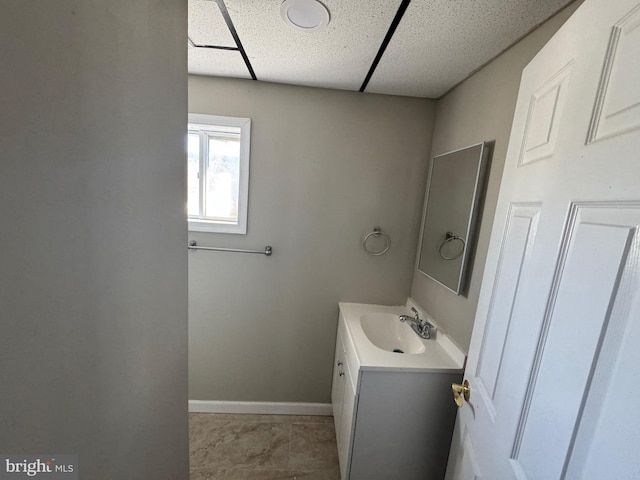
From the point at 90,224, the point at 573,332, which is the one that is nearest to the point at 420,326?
the point at 573,332

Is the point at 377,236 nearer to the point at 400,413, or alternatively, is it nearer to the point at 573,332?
the point at 400,413

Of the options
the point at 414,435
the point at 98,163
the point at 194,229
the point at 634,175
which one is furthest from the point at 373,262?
the point at 98,163

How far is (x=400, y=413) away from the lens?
125cm

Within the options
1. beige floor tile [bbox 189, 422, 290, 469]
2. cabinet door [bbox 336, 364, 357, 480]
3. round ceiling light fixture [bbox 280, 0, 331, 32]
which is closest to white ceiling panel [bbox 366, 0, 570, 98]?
round ceiling light fixture [bbox 280, 0, 331, 32]

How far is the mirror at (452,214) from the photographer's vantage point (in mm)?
1273

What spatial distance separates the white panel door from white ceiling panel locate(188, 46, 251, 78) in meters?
1.39

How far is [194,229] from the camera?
1.82m

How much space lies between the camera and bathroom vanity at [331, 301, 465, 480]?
4.02ft

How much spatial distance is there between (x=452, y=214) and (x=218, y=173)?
1.59 metres

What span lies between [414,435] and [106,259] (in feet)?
4.91

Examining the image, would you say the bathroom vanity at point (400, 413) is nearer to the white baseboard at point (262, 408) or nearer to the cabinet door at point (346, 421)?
the cabinet door at point (346, 421)

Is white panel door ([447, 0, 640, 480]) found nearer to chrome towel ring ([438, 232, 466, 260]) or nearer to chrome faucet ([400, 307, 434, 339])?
chrome towel ring ([438, 232, 466, 260])

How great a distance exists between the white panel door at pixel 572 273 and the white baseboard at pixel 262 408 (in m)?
1.48

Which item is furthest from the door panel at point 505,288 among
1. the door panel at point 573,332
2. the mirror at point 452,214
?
the mirror at point 452,214
